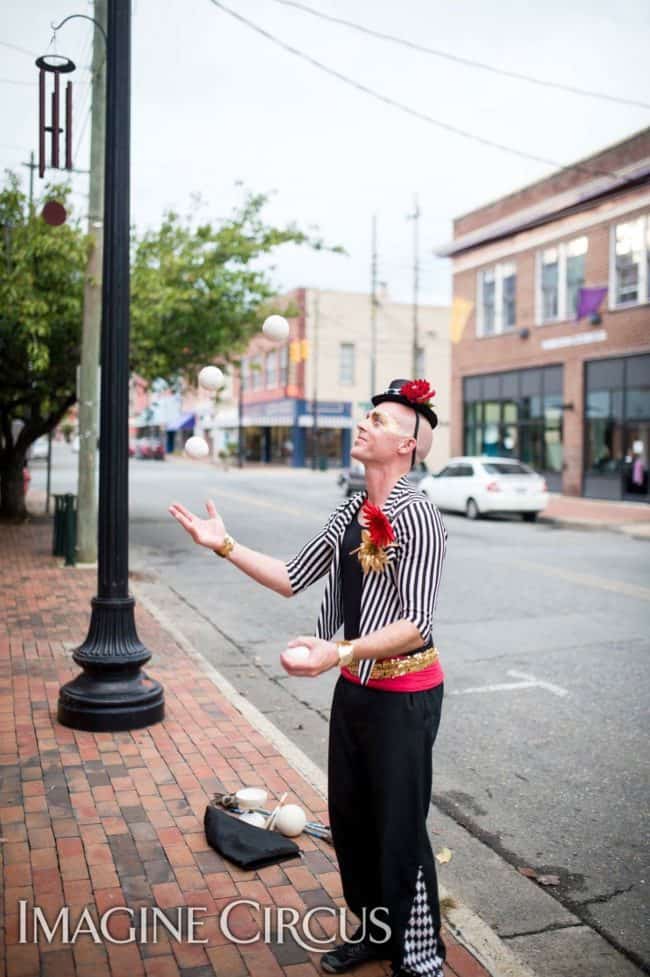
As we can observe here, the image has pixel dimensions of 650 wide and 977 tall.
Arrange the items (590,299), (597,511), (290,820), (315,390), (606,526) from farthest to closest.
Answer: (315,390) → (590,299) → (597,511) → (606,526) → (290,820)

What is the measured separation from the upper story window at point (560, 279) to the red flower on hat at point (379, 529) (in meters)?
25.1

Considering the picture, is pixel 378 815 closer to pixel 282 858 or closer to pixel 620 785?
pixel 282 858

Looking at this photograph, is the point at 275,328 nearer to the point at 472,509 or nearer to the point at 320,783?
the point at 320,783

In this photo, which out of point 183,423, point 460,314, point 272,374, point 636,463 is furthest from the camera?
point 183,423

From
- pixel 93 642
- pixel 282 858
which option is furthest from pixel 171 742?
pixel 282 858

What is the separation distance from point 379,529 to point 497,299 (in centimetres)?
2948

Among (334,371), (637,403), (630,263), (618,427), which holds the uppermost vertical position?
(630,263)

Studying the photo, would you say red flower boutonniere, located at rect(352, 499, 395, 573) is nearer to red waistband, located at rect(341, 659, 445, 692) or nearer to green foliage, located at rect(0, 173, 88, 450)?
red waistband, located at rect(341, 659, 445, 692)

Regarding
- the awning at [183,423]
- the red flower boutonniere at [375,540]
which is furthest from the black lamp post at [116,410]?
Answer: the awning at [183,423]

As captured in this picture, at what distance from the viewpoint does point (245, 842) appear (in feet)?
12.4

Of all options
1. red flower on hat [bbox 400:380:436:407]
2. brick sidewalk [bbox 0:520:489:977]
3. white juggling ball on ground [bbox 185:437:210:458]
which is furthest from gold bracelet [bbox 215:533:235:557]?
brick sidewalk [bbox 0:520:489:977]

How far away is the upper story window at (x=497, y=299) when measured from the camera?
30141 millimetres

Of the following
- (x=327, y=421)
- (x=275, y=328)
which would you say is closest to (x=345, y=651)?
(x=275, y=328)

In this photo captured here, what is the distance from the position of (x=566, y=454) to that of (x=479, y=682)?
21.8 metres
